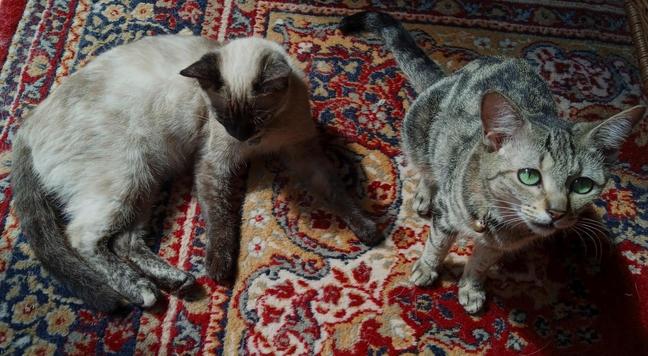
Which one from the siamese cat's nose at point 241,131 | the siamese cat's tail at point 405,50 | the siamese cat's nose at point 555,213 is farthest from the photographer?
the siamese cat's tail at point 405,50

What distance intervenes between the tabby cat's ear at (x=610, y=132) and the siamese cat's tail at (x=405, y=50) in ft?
2.26

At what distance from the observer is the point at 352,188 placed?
177 cm

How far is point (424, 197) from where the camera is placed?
169 cm

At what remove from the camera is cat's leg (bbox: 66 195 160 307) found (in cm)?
150

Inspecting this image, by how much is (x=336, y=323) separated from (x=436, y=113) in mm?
658

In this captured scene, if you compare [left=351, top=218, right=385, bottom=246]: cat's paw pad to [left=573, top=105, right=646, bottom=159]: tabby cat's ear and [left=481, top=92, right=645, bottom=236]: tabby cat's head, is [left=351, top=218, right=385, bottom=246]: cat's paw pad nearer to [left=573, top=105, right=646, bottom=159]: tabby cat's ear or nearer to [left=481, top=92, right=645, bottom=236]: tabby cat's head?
[left=481, top=92, right=645, bottom=236]: tabby cat's head

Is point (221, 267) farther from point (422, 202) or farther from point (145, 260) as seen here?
point (422, 202)

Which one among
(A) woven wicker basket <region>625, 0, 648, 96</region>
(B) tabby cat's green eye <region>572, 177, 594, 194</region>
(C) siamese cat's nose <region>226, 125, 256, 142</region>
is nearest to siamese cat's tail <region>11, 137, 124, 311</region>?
(C) siamese cat's nose <region>226, 125, 256, 142</region>

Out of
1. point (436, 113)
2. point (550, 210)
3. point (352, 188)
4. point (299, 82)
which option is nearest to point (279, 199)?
point (352, 188)

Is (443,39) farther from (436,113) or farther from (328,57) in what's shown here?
(436,113)

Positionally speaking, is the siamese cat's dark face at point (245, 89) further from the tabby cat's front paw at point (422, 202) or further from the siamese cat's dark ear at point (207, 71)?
the tabby cat's front paw at point (422, 202)

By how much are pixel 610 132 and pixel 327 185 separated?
84 centimetres

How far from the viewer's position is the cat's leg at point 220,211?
5.13 ft

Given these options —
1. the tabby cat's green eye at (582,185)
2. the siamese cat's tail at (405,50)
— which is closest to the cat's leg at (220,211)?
the siamese cat's tail at (405,50)
